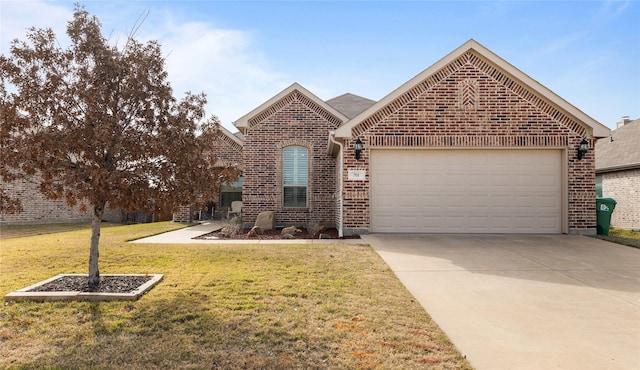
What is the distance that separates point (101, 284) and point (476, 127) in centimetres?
999

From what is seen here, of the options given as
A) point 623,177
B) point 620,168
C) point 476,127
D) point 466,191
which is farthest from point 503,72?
point 623,177

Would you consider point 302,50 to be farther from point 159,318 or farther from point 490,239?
point 159,318

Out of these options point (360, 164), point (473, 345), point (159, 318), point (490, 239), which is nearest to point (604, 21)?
point (490, 239)

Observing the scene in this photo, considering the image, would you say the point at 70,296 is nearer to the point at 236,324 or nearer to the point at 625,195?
the point at 236,324

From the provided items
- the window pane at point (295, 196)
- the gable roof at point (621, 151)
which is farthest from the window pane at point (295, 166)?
the gable roof at point (621, 151)

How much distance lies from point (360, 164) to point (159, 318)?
760cm

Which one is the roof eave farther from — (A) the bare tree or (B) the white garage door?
(A) the bare tree

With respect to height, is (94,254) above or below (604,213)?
below

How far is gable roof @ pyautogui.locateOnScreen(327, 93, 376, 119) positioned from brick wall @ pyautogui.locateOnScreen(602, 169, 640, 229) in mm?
10646

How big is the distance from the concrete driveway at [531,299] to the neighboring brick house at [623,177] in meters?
7.34

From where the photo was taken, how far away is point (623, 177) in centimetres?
1477

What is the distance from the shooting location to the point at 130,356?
3043mm

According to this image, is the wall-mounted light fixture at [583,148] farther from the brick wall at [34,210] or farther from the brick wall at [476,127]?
the brick wall at [34,210]

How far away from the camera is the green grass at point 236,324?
9.84 feet
